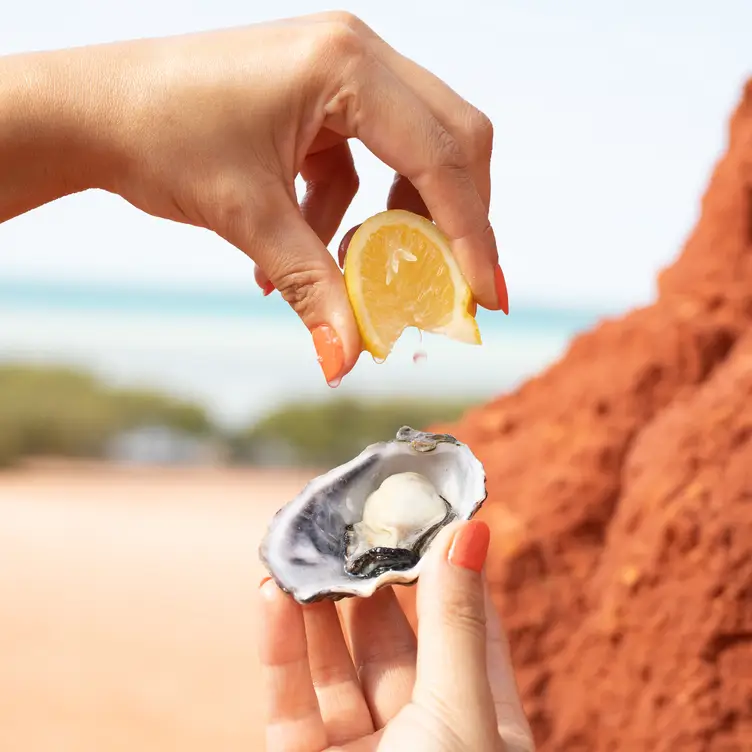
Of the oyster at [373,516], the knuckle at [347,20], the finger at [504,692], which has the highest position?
the knuckle at [347,20]

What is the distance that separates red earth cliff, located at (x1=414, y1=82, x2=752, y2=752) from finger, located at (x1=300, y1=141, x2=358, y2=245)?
1.08 metres

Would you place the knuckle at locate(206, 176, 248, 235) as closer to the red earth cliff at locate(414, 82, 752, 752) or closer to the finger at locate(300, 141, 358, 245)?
the finger at locate(300, 141, 358, 245)

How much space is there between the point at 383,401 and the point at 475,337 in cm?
1017

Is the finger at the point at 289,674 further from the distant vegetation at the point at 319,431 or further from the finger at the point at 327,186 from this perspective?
the distant vegetation at the point at 319,431

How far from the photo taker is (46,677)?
394cm

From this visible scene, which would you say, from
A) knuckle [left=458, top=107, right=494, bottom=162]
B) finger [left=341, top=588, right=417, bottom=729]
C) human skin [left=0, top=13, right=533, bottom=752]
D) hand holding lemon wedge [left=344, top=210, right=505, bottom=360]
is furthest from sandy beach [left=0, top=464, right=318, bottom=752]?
knuckle [left=458, top=107, right=494, bottom=162]

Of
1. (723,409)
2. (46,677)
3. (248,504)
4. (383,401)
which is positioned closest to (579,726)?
(723,409)

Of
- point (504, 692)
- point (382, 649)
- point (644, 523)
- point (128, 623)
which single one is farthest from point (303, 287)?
point (128, 623)

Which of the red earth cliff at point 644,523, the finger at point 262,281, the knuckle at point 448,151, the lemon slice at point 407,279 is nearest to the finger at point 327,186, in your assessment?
the finger at point 262,281

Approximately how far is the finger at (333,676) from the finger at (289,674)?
0.07 m

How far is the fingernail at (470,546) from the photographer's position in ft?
4.26

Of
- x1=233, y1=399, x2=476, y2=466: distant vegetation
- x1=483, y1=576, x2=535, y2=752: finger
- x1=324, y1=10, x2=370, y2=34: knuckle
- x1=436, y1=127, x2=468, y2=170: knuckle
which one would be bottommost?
x1=483, y1=576, x2=535, y2=752: finger

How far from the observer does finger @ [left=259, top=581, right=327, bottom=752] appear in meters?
1.50

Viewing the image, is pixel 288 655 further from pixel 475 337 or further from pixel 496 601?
pixel 496 601
